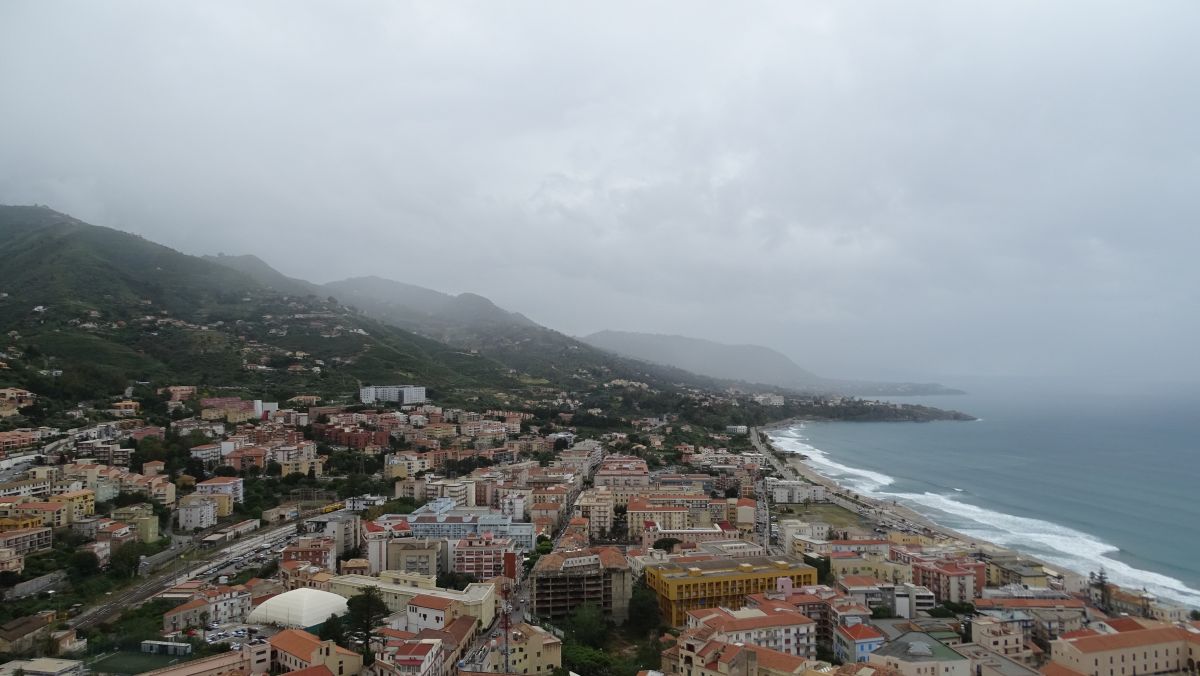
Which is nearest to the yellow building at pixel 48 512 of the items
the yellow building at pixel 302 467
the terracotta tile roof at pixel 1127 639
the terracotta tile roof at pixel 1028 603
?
the yellow building at pixel 302 467

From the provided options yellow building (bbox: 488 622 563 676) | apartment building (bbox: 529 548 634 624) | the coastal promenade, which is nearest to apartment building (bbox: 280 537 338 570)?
apartment building (bbox: 529 548 634 624)

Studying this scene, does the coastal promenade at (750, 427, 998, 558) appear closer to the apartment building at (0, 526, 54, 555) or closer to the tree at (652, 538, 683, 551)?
the tree at (652, 538, 683, 551)

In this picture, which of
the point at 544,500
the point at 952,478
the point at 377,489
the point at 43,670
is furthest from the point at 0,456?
the point at 952,478

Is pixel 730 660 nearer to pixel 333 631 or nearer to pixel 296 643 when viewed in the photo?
pixel 296 643

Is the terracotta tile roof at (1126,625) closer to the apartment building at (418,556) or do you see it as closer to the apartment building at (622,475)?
the apartment building at (418,556)

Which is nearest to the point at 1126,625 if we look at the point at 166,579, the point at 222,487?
the point at 166,579

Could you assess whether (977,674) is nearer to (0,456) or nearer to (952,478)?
(0,456)
